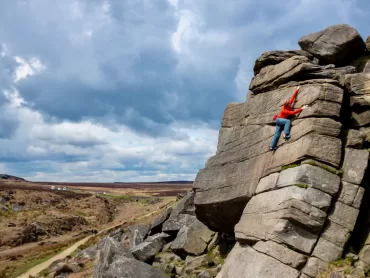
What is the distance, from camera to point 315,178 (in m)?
18.6

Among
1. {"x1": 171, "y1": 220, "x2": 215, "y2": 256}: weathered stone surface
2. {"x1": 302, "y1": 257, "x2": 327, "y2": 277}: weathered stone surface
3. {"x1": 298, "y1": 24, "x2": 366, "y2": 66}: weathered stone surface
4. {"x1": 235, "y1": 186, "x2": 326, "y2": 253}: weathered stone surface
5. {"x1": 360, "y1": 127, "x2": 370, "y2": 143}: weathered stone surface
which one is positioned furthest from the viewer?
Answer: {"x1": 171, "y1": 220, "x2": 215, "y2": 256}: weathered stone surface

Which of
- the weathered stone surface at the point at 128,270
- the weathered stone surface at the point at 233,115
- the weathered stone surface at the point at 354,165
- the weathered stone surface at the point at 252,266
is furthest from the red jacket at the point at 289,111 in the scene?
the weathered stone surface at the point at 128,270

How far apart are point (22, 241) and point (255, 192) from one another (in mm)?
58594

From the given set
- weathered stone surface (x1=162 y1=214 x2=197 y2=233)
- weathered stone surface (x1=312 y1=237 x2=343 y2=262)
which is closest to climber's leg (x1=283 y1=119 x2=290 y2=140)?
weathered stone surface (x1=312 y1=237 x2=343 y2=262)

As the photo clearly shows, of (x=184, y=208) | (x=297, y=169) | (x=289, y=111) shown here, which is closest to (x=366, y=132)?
(x=289, y=111)

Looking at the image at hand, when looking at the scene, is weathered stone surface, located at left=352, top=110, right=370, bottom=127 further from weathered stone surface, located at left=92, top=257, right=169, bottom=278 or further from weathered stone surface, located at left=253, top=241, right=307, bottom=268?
weathered stone surface, located at left=92, top=257, right=169, bottom=278

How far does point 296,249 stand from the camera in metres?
17.6

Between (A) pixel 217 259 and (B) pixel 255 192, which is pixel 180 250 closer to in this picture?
(A) pixel 217 259

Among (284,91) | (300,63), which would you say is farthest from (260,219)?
(300,63)

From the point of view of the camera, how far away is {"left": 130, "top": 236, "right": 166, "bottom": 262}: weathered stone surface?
29.8m

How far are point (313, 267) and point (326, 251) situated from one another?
3.43ft

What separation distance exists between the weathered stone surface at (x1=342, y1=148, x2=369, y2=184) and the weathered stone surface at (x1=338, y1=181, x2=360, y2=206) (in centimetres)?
25

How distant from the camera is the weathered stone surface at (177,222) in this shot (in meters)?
33.2

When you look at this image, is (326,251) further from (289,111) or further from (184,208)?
(184,208)
